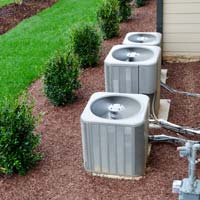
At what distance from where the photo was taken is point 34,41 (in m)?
9.52

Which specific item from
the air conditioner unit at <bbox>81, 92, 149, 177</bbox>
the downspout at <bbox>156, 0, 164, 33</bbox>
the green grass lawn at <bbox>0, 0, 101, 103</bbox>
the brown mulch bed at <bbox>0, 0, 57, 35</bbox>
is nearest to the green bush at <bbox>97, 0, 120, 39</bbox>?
the green grass lawn at <bbox>0, 0, 101, 103</bbox>

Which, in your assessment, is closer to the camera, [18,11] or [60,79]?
[60,79]

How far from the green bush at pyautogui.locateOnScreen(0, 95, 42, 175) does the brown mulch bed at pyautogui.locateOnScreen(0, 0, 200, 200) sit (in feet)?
0.52

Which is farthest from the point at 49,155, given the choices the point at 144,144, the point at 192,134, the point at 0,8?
the point at 0,8

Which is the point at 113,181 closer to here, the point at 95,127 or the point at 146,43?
the point at 95,127

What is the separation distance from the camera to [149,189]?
4.27 metres

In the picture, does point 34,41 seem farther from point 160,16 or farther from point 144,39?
point 144,39

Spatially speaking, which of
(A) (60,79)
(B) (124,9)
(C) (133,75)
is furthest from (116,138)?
(B) (124,9)

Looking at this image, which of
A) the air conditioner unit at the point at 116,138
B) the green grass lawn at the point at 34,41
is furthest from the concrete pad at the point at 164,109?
the green grass lawn at the point at 34,41

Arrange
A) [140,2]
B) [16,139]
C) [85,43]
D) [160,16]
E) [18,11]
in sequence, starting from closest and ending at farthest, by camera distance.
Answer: [16,139]
[85,43]
[160,16]
[140,2]
[18,11]

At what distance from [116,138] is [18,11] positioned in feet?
30.0

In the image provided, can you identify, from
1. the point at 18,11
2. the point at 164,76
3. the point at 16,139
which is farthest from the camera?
the point at 18,11

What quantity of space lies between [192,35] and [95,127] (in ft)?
13.6

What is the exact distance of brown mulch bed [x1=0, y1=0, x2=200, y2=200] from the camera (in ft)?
14.0
